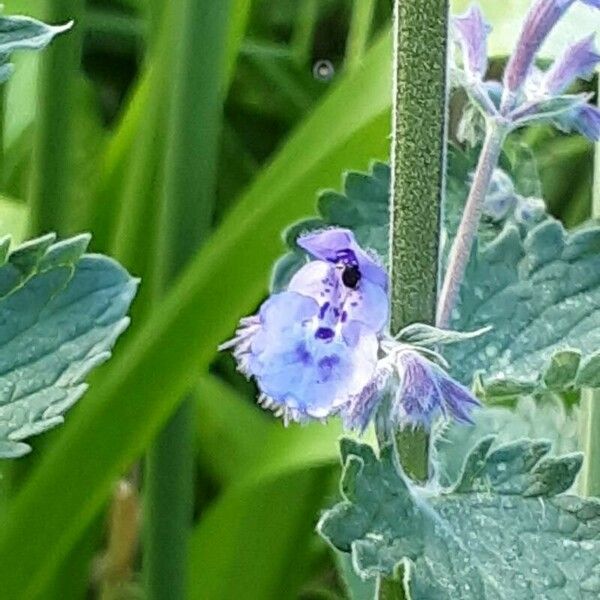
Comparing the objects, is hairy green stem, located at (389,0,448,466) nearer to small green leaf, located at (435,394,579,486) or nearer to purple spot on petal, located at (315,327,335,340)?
purple spot on petal, located at (315,327,335,340)

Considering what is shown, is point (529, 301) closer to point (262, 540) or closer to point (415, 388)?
point (415, 388)

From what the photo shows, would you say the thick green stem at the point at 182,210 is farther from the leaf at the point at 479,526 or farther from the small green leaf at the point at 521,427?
the leaf at the point at 479,526

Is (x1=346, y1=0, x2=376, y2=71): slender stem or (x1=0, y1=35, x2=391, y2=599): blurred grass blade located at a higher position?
(x1=346, y1=0, x2=376, y2=71): slender stem

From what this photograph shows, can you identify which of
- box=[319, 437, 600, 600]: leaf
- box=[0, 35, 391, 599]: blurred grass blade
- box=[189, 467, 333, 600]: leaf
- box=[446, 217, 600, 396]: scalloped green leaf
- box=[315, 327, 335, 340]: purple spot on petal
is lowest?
box=[189, 467, 333, 600]: leaf

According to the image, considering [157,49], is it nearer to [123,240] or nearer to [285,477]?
[123,240]

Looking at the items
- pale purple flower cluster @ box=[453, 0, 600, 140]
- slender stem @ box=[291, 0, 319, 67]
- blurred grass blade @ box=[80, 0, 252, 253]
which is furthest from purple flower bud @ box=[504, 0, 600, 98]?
slender stem @ box=[291, 0, 319, 67]
